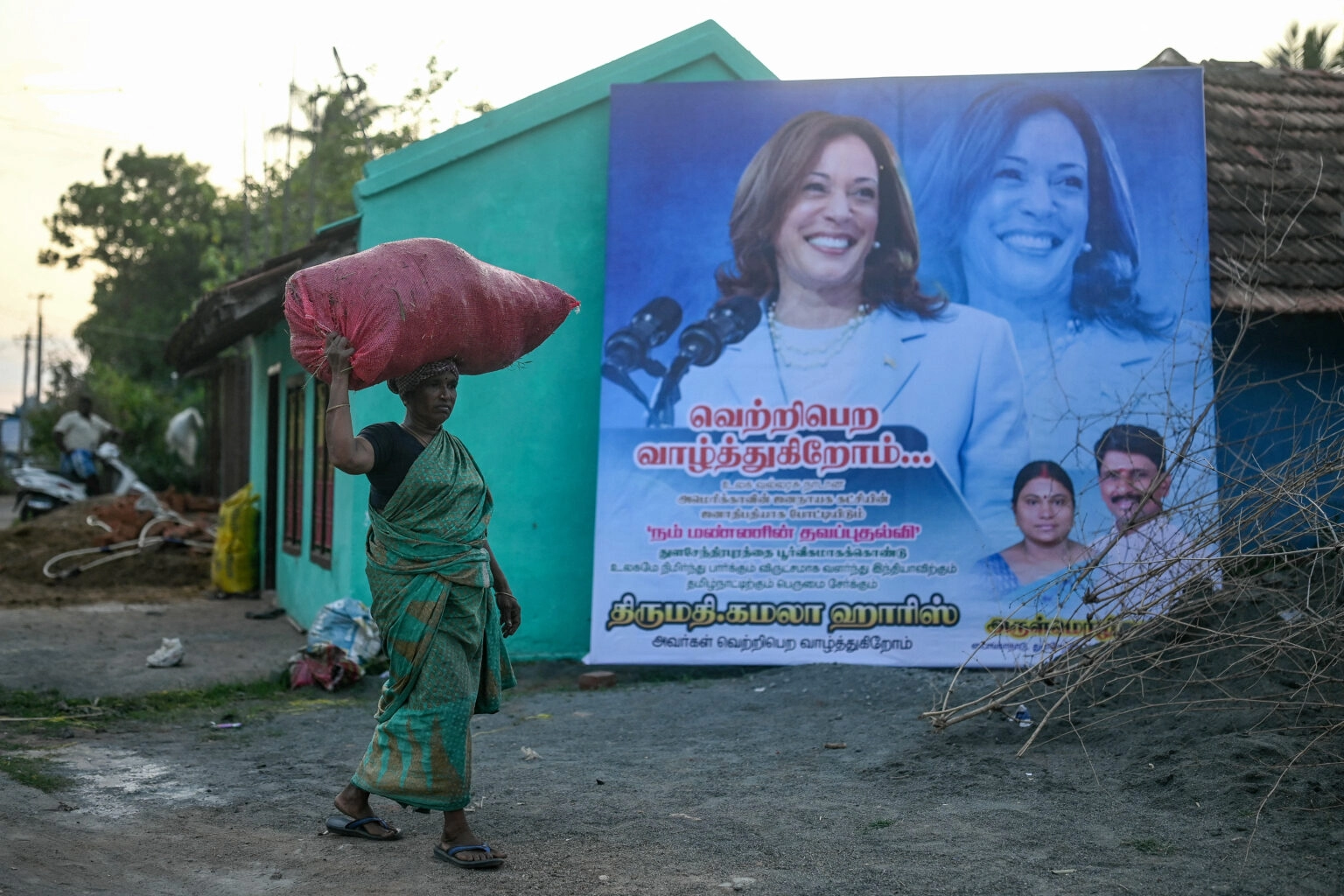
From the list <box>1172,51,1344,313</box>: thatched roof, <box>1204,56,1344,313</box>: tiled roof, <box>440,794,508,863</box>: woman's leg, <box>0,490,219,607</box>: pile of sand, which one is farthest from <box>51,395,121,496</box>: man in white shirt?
<box>440,794,508,863</box>: woman's leg

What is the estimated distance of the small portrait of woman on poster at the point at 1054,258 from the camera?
7609mm

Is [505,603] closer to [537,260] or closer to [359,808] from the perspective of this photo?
[359,808]

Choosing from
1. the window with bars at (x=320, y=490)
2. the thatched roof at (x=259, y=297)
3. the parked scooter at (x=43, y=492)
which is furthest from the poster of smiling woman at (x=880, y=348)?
the parked scooter at (x=43, y=492)

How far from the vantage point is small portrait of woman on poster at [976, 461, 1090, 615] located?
752cm

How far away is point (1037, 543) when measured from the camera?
297 inches

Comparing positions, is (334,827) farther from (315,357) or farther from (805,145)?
(805,145)

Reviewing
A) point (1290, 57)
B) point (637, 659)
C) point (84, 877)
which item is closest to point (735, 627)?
point (637, 659)

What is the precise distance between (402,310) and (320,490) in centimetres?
601

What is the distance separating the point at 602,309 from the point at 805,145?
173 cm

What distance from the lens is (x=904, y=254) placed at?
7.75 m

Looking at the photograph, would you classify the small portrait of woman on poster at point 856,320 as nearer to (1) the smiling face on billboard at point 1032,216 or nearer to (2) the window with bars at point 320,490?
(1) the smiling face on billboard at point 1032,216

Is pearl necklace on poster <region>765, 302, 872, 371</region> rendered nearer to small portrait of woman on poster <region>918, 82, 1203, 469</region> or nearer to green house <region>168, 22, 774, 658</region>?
small portrait of woman on poster <region>918, 82, 1203, 469</region>

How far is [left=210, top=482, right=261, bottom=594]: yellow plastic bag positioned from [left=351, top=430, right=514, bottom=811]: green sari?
8.64 m

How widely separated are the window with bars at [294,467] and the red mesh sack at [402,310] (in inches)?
239
